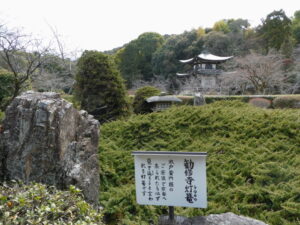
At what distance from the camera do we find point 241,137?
5.58 metres

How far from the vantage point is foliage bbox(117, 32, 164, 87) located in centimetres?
2992

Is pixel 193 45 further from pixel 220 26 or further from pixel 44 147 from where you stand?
pixel 44 147

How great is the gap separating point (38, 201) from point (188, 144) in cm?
419

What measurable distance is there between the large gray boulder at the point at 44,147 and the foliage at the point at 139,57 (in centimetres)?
2616

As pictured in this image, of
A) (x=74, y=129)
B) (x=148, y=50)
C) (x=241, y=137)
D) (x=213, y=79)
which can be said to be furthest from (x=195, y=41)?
(x=74, y=129)

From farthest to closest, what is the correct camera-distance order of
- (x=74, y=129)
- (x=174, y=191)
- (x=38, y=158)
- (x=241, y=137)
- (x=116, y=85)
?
(x=116, y=85), (x=241, y=137), (x=74, y=129), (x=38, y=158), (x=174, y=191)

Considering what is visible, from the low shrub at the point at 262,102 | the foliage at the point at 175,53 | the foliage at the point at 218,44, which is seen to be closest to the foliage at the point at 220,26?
the foliage at the point at 175,53

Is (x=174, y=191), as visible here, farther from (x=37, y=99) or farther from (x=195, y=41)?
(x=195, y=41)

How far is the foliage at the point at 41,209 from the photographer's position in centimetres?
171

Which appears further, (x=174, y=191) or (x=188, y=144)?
(x=188, y=144)

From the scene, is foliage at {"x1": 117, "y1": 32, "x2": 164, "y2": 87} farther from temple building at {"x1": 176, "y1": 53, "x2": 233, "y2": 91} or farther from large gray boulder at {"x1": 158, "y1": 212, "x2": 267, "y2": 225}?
large gray boulder at {"x1": 158, "y1": 212, "x2": 267, "y2": 225}

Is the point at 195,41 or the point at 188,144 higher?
the point at 195,41

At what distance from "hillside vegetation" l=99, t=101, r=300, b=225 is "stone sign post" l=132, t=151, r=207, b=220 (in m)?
0.72

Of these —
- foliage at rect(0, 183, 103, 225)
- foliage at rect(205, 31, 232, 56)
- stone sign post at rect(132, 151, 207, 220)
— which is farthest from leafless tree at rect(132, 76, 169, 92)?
foliage at rect(0, 183, 103, 225)
